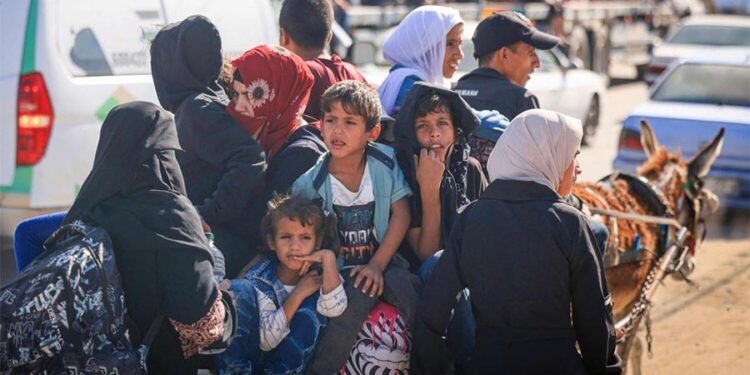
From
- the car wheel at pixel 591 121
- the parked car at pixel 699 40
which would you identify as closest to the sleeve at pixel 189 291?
the car wheel at pixel 591 121

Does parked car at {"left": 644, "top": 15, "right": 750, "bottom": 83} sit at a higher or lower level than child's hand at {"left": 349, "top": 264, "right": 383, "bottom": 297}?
lower

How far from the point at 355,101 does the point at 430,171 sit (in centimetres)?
40

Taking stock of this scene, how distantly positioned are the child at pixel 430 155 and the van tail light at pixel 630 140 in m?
6.96

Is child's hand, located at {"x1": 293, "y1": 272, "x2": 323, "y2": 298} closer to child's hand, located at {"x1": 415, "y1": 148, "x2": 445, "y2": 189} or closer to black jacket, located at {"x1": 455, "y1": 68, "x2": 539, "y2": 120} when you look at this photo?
child's hand, located at {"x1": 415, "y1": 148, "x2": 445, "y2": 189}

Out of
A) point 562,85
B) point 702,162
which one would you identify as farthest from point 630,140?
point 702,162

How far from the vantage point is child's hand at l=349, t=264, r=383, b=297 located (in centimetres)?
385

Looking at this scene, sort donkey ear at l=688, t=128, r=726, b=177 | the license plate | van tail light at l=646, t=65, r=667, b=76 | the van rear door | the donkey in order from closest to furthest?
the donkey < donkey ear at l=688, t=128, r=726, b=177 < the van rear door < the license plate < van tail light at l=646, t=65, r=667, b=76

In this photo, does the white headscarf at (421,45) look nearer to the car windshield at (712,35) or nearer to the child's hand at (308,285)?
the child's hand at (308,285)

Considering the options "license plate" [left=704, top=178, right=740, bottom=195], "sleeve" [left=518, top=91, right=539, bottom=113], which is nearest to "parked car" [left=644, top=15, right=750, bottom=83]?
"license plate" [left=704, top=178, right=740, bottom=195]

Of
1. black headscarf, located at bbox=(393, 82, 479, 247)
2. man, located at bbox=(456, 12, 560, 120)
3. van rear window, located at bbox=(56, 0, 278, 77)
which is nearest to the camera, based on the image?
black headscarf, located at bbox=(393, 82, 479, 247)

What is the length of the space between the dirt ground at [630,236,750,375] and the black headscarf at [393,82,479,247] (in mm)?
2441

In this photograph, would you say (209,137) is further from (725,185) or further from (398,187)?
(725,185)

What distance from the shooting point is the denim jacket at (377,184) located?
13.2 ft

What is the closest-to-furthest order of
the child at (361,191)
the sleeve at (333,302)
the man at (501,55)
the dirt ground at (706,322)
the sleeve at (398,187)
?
the sleeve at (333,302), the child at (361,191), the sleeve at (398,187), the man at (501,55), the dirt ground at (706,322)
